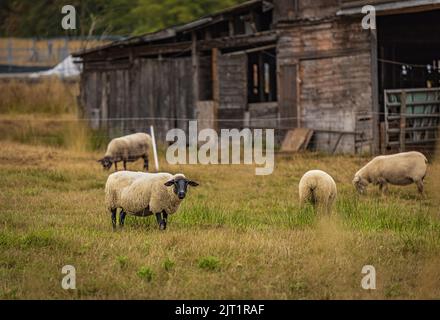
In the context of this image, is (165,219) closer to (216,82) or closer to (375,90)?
(375,90)

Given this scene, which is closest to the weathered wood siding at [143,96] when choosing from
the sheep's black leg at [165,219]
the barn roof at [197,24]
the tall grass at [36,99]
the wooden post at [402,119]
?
the barn roof at [197,24]

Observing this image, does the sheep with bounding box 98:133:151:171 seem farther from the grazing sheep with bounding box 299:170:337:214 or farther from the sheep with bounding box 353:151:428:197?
the grazing sheep with bounding box 299:170:337:214

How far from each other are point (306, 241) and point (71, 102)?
28.1 m

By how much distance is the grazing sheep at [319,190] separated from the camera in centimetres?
1249

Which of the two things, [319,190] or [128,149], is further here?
[128,149]

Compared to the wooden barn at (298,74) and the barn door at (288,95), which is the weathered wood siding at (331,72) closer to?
the wooden barn at (298,74)

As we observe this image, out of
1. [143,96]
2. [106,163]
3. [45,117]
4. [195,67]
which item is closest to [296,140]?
[195,67]

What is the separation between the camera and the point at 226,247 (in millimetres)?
9789

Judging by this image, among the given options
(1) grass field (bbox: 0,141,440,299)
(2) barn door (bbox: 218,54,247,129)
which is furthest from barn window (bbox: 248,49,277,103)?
(1) grass field (bbox: 0,141,440,299)

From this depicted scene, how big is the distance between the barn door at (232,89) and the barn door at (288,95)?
169 centimetres

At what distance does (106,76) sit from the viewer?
29141 mm

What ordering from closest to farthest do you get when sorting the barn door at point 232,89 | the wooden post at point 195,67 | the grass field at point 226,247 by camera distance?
the grass field at point 226,247 → the barn door at point 232,89 → the wooden post at point 195,67

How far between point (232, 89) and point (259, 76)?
256 cm
